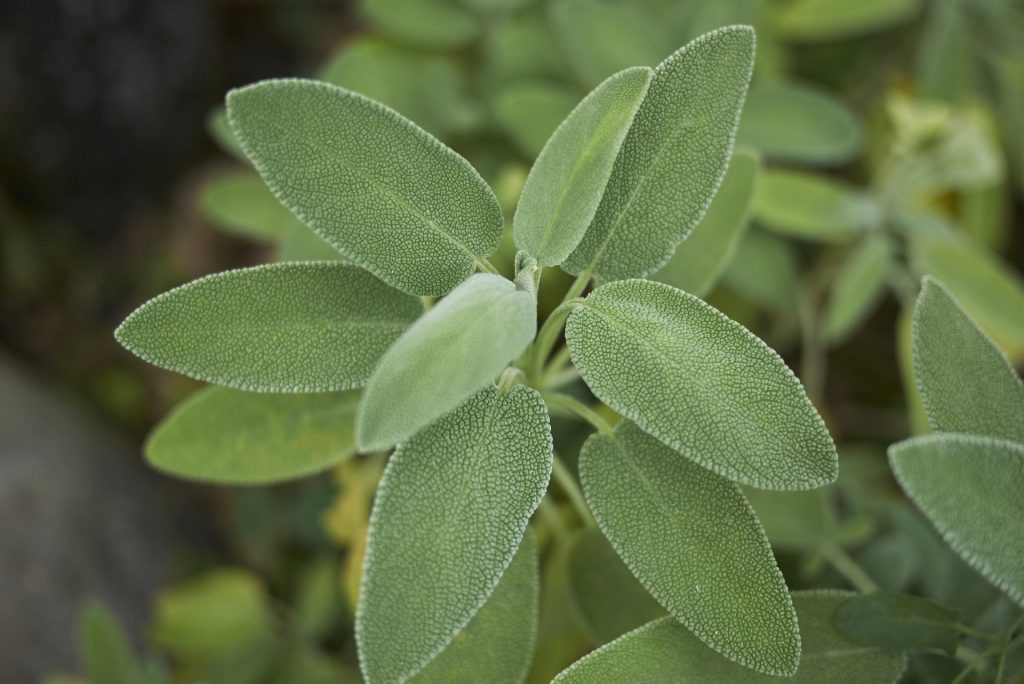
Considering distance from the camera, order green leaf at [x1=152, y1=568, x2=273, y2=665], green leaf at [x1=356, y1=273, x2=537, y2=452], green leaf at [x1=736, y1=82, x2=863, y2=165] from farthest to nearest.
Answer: green leaf at [x1=152, y1=568, x2=273, y2=665]
green leaf at [x1=736, y1=82, x2=863, y2=165]
green leaf at [x1=356, y1=273, x2=537, y2=452]

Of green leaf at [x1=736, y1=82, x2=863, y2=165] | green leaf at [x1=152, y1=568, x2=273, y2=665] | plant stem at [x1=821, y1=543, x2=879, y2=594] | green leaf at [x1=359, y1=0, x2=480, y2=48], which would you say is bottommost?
green leaf at [x1=152, y1=568, x2=273, y2=665]

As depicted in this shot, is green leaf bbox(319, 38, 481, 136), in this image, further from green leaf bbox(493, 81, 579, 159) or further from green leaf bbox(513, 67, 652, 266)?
green leaf bbox(513, 67, 652, 266)

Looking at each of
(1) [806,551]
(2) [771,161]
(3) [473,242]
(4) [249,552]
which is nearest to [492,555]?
(3) [473,242]

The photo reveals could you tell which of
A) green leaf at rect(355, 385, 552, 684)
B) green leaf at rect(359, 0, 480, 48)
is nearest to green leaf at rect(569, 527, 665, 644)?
green leaf at rect(355, 385, 552, 684)

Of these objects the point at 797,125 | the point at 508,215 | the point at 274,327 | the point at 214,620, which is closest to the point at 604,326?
the point at 274,327

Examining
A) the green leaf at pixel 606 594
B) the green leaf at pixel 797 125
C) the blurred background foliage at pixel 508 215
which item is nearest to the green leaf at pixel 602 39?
the blurred background foliage at pixel 508 215

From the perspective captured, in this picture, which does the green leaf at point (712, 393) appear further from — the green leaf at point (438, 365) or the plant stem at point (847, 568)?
the plant stem at point (847, 568)

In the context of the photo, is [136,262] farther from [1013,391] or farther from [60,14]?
[1013,391]

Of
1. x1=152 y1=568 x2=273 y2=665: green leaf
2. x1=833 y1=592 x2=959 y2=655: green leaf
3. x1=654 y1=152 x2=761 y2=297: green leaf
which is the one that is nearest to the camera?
x1=833 y1=592 x2=959 y2=655: green leaf
